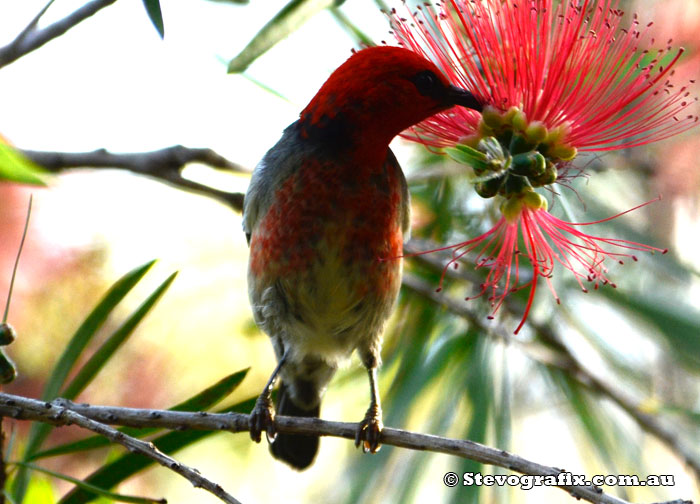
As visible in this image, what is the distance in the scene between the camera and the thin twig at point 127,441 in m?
1.69

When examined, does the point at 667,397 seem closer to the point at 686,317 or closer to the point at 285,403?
the point at 686,317

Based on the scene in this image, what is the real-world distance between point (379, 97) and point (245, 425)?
1.04 m

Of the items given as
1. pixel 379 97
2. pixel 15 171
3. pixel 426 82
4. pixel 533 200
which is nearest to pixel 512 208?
pixel 533 200

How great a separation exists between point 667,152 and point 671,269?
80cm

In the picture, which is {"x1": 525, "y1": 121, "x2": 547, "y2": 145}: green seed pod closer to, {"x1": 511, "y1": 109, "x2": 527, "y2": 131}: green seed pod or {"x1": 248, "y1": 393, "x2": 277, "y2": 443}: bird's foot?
{"x1": 511, "y1": 109, "x2": 527, "y2": 131}: green seed pod

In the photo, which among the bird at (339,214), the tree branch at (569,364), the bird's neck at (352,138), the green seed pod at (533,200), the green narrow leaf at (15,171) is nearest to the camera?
the green narrow leaf at (15,171)

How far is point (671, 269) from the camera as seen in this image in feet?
10.1

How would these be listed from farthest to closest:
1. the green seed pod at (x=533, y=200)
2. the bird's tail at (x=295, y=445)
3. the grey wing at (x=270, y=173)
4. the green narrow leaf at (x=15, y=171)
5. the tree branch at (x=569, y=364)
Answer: the bird's tail at (x=295, y=445)
the tree branch at (x=569, y=364)
the grey wing at (x=270, y=173)
the green seed pod at (x=533, y=200)
the green narrow leaf at (x=15, y=171)

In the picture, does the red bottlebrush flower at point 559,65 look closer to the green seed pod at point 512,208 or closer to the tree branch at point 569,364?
the green seed pod at point 512,208

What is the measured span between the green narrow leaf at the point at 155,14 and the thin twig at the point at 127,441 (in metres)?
0.88

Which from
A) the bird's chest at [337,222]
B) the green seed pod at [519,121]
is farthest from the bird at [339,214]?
the green seed pod at [519,121]

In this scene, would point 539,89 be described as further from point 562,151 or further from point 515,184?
point 515,184

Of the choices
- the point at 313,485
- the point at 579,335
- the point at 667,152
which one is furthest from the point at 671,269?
the point at 313,485

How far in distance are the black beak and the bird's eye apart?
0.05 m
